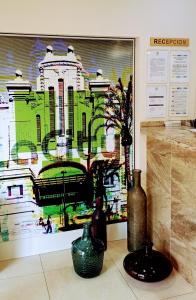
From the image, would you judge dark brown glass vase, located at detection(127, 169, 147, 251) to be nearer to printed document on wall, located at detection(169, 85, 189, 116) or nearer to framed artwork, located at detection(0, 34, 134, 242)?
framed artwork, located at detection(0, 34, 134, 242)

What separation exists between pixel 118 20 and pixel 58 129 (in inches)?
33.6

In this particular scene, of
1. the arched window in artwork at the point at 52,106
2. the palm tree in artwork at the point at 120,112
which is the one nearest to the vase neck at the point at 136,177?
the palm tree in artwork at the point at 120,112

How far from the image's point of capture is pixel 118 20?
2.25 meters

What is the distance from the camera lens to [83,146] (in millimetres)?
2387

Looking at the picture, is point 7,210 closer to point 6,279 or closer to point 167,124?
point 6,279

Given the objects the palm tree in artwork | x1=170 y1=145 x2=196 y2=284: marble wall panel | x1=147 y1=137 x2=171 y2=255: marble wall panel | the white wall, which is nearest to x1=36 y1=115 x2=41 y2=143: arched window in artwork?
the palm tree in artwork

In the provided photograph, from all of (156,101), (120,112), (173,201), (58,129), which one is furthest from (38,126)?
(173,201)

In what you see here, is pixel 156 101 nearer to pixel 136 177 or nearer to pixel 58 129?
pixel 136 177

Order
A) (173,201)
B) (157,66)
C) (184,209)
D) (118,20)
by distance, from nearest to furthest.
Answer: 1. (184,209)
2. (173,201)
3. (118,20)
4. (157,66)

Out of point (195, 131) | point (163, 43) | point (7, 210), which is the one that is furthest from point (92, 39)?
point (7, 210)

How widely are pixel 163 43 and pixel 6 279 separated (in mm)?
1922

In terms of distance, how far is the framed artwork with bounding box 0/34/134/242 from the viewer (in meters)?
2.19

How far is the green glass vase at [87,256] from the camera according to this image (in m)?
2.02

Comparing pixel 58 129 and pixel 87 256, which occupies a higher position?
pixel 58 129
